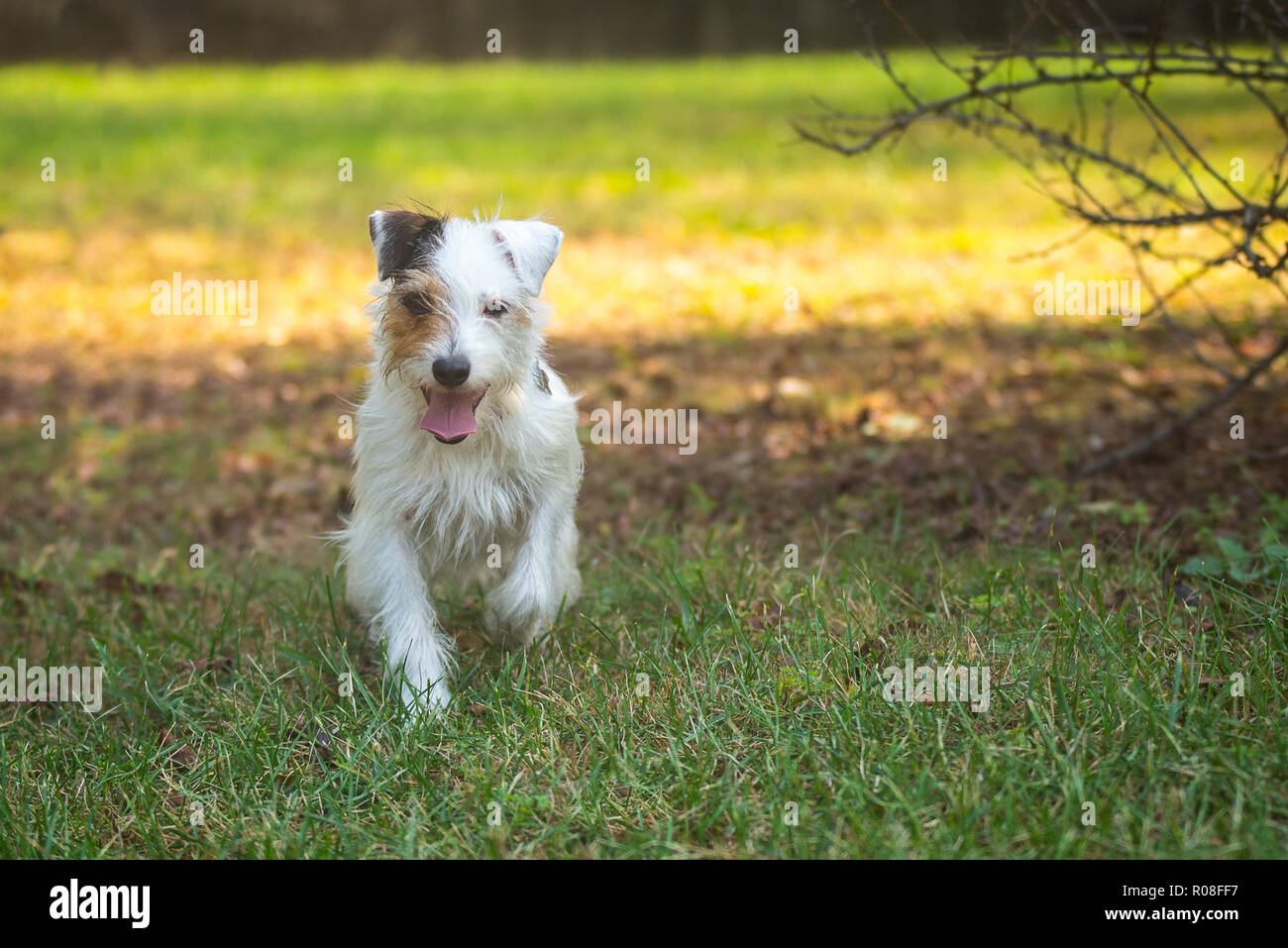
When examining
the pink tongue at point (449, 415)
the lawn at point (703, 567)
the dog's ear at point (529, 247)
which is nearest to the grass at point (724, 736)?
the lawn at point (703, 567)

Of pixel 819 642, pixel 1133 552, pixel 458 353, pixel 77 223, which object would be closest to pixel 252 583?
pixel 458 353

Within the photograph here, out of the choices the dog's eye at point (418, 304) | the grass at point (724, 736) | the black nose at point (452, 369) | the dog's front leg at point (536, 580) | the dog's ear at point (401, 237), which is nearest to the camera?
the grass at point (724, 736)

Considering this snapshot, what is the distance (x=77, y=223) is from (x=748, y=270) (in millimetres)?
6615

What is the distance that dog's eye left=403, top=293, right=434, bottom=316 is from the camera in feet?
11.3

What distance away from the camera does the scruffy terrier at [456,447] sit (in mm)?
3441

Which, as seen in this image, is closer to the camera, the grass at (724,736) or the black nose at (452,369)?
the grass at (724,736)

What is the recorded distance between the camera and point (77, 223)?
11.5m

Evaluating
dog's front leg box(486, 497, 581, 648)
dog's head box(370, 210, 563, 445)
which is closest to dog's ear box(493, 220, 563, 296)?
dog's head box(370, 210, 563, 445)

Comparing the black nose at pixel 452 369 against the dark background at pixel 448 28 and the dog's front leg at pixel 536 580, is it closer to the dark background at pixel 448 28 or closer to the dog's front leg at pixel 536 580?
the dog's front leg at pixel 536 580

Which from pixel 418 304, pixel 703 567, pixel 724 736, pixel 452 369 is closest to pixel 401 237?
pixel 418 304

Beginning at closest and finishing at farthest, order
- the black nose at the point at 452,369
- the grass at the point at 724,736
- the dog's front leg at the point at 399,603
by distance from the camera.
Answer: the grass at the point at 724,736 → the black nose at the point at 452,369 → the dog's front leg at the point at 399,603

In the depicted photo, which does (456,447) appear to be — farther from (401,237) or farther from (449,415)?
Answer: (401,237)

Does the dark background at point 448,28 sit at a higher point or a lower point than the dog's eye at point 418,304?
higher
